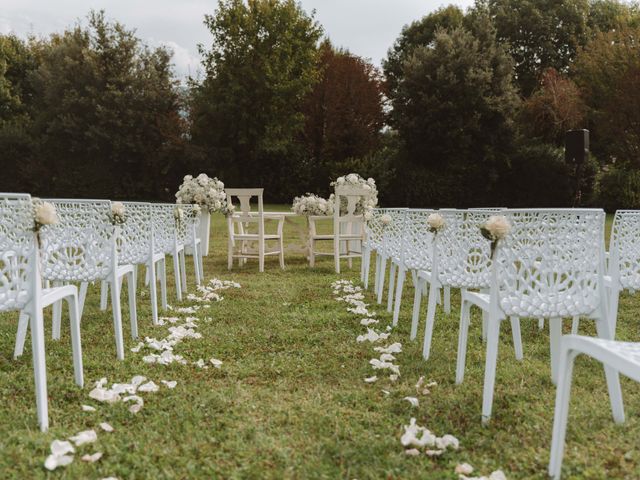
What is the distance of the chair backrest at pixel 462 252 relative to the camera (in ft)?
10.9

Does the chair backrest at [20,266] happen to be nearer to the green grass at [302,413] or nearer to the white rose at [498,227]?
the green grass at [302,413]

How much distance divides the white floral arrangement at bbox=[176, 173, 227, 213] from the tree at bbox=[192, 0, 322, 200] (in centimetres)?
1322

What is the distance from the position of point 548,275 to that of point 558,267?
2.5 inches

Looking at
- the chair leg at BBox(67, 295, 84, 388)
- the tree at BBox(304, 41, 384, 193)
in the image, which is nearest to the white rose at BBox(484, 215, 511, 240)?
the chair leg at BBox(67, 295, 84, 388)

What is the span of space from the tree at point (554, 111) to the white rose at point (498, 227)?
69.4 feet

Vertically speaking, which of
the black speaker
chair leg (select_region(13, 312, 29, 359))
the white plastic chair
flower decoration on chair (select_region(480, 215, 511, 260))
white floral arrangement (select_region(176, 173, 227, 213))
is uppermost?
the black speaker

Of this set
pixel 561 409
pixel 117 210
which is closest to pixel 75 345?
pixel 117 210

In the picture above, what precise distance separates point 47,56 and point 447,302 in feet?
85.0

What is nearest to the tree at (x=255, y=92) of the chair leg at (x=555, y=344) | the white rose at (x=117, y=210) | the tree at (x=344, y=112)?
the tree at (x=344, y=112)

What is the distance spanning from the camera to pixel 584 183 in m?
20.5

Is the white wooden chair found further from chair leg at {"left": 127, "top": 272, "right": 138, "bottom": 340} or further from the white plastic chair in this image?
the white plastic chair

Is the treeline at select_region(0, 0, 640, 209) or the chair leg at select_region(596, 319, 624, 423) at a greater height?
the treeline at select_region(0, 0, 640, 209)

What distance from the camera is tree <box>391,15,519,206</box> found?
20.8 m

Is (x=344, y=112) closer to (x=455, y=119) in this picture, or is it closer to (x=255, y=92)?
(x=255, y=92)
